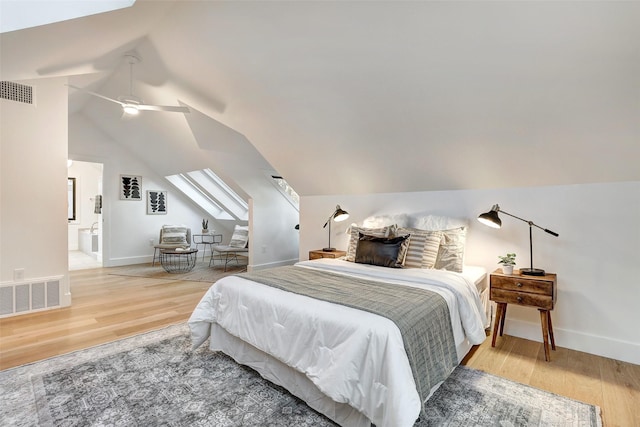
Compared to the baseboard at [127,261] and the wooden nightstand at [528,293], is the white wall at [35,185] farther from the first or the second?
the wooden nightstand at [528,293]

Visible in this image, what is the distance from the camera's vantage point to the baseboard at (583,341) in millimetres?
2359

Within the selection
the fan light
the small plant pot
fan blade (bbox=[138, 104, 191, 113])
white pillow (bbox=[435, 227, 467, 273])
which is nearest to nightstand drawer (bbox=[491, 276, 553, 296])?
the small plant pot

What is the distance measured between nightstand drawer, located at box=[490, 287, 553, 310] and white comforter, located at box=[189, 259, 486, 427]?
27 centimetres

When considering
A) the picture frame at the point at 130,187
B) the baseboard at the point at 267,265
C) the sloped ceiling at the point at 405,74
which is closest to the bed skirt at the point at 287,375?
the sloped ceiling at the point at 405,74

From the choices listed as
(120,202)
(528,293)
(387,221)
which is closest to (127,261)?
(120,202)

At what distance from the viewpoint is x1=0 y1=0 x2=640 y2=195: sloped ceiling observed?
182 cm

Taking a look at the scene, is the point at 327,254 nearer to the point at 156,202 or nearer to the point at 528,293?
the point at 528,293

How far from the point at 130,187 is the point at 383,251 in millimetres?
5881

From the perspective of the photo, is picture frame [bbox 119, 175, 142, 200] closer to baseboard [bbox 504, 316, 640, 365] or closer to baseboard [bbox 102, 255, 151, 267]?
baseboard [bbox 102, 255, 151, 267]

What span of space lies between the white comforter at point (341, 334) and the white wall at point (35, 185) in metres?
2.49

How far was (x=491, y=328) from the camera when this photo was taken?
117 inches

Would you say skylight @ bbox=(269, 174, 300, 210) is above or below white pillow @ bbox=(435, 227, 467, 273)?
above

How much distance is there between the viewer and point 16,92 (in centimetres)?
328

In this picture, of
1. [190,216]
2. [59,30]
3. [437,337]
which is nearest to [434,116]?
[437,337]
